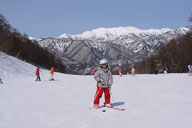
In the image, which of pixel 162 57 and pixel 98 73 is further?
pixel 162 57

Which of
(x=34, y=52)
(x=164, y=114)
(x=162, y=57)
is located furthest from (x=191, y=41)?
(x=164, y=114)

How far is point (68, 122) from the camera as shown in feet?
19.3

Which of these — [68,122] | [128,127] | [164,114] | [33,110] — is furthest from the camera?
[33,110]

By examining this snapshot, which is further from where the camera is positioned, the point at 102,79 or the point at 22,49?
the point at 22,49

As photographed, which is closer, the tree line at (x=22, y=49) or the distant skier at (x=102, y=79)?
the distant skier at (x=102, y=79)

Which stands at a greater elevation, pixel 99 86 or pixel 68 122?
pixel 99 86

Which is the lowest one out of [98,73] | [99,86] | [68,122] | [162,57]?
[68,122]

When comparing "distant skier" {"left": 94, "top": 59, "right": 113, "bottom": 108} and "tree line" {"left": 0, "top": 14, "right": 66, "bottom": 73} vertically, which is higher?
"tree line" {"left": 0, "top": 14, "right": 66, "bottom": 73}

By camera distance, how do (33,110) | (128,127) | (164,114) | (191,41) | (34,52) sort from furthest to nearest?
(34,52) < (191,41) < (33,110) < (164,114) < (128,127)

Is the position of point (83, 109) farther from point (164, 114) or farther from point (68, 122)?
point (164, 114)

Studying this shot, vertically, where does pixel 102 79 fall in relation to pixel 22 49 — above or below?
below

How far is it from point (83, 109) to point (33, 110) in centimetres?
175

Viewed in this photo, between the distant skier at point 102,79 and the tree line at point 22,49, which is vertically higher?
the tree line at point 22,49

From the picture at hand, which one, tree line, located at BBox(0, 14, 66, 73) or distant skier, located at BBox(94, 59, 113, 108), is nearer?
distant skier, located at BBox(94, 59, 113, 108)
